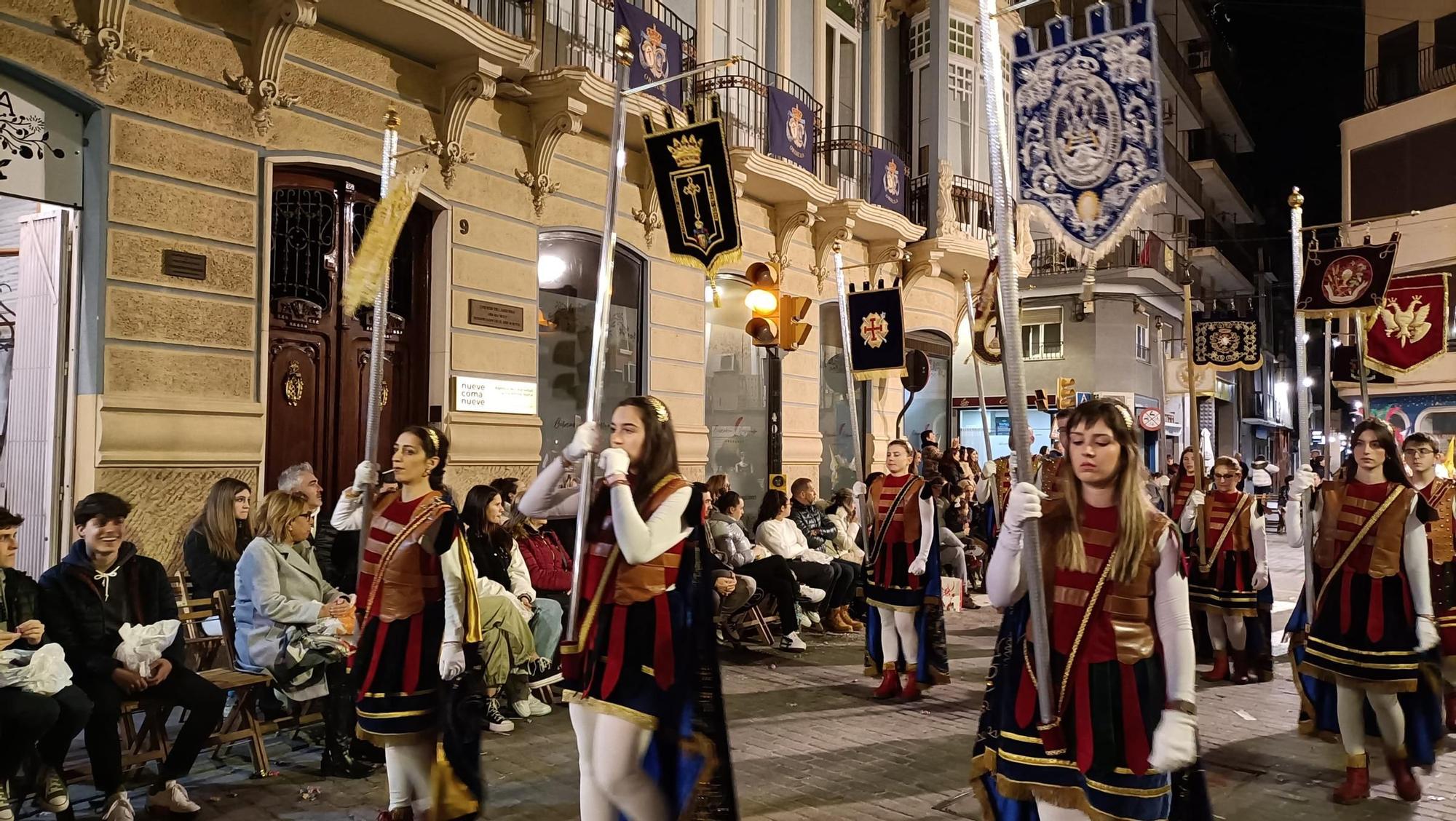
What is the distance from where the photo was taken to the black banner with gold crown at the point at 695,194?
637 cm

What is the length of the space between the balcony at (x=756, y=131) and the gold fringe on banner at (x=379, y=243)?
8.09 metres

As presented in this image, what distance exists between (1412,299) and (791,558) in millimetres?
7870

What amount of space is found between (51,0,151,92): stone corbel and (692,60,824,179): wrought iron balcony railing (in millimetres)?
7079

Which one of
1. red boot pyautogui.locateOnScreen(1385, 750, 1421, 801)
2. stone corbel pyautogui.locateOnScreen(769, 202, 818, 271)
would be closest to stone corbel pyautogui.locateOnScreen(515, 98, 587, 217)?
stone corbel pyautogui.locateOnScreen(769, 202, 818, 271)

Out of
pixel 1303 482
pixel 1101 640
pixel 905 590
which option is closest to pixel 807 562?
pixel 905 590

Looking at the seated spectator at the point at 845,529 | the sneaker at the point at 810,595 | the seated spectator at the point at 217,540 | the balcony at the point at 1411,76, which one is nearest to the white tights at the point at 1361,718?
the sneaker at the point at 810,595

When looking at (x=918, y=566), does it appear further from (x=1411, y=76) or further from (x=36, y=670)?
(x=1411, y=76)

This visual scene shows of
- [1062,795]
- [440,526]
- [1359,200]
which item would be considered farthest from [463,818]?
[1359,200]

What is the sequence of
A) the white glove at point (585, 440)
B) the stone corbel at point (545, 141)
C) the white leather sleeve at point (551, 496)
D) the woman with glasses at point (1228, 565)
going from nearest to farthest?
the white glove at point (585, 440)
the white leather sleeve at point (551, 496)
the woman with glasses at point (1228, 565)
the stone corbel at point (545, 141)

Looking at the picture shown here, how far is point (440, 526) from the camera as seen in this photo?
4469 mm

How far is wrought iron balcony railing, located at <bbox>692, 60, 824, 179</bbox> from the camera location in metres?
13.1

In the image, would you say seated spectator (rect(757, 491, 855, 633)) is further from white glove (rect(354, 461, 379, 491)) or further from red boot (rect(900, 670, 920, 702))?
white glove (rect(354, 461, 379, 491))

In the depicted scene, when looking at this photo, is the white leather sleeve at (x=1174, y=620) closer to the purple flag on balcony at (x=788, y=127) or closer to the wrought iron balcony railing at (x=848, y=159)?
the purple flag on balcony at (x=788, y=127)

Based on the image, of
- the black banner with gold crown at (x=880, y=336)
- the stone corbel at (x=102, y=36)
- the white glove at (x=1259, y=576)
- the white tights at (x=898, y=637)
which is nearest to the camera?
the stone corbel at (x=102, y=36)
